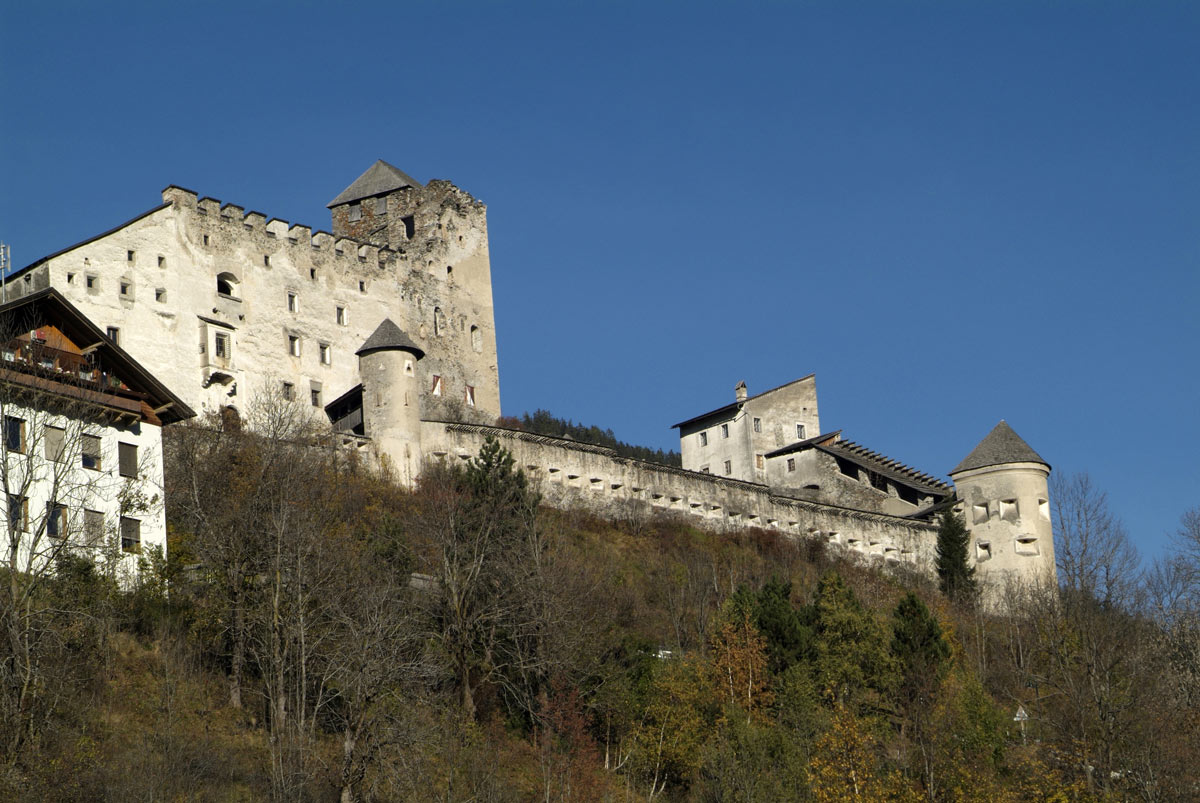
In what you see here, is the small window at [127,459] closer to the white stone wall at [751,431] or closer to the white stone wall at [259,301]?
the white stone wall at [259,301]

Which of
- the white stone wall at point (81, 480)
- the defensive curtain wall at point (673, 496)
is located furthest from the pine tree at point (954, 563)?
the white stone wall at point (81, 480)

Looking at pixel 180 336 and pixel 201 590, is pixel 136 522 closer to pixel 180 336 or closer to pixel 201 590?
pixel 201 590

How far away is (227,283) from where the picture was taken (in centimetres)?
6775

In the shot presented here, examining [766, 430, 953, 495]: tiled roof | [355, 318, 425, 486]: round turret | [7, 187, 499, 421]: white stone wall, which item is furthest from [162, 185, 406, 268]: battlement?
[766, 430, 953, 495]: tiled roof

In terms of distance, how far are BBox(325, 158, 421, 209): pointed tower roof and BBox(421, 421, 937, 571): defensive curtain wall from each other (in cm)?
2259

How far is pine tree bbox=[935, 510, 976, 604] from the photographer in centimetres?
6644

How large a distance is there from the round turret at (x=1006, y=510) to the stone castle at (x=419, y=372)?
83 mm

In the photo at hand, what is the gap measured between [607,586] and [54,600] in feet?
60.0

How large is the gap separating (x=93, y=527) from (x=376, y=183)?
4191 centimetres

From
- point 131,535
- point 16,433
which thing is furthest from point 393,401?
point 16,433

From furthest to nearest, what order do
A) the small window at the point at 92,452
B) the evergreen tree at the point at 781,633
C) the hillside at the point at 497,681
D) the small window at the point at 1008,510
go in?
the small window at the point at 1008,510 < the evergreen tree at the point at 781,633 < the small window at the point at 92,452 < the hillside at the point at 497,681

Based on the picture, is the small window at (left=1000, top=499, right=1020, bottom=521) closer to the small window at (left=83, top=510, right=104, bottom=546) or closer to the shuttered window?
the shuttered window

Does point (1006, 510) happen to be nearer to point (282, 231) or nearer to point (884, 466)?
point (884, 466)

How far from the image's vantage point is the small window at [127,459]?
43562 millimetres
